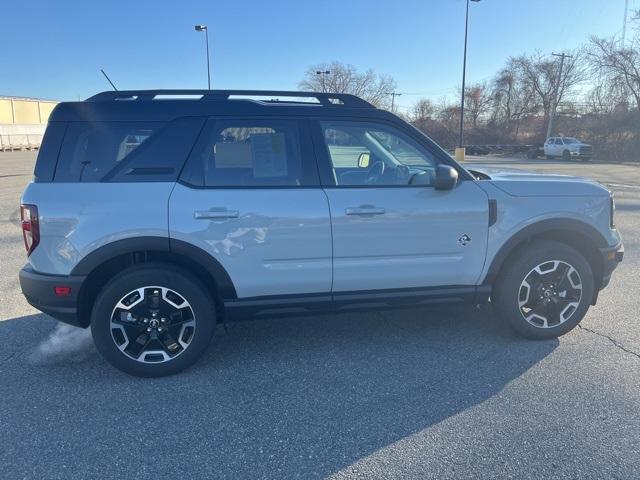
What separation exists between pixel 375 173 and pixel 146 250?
1.78m

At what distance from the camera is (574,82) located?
50.0m

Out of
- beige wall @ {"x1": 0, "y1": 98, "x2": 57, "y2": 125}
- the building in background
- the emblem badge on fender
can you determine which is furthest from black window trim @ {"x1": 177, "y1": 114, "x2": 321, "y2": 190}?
beige wall @ {"x1": 0, "y1": 98, "x2": 57, "y2": 125}

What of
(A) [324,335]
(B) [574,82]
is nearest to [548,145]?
(B) [574,82]

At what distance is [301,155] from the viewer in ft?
11.1

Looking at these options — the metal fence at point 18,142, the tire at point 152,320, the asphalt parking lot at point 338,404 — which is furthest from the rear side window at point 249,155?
the metal fence at point 18,142

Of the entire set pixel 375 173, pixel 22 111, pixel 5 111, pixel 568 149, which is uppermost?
pixel 22 111

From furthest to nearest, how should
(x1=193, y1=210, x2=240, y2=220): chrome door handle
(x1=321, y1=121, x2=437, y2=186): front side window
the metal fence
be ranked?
the metal fence
(x1=321, y1=121, x2=437, y2=186): front side window
(x1=193, y1=210, x2=240, y2=220): chrome door handle

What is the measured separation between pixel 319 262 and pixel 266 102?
4.16 feet

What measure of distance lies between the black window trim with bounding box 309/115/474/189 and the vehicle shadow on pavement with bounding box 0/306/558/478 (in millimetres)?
1353

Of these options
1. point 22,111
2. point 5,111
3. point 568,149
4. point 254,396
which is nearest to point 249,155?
point 254,396

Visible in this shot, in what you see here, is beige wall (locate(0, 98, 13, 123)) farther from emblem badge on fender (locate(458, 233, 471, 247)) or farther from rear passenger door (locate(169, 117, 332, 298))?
emblem badge on fender (locate(458, 233, 471, 247))

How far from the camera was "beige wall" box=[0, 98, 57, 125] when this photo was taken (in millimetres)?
47938

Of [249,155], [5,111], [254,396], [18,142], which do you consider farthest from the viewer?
[5,111]

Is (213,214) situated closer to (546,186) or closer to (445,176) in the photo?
(445,176)
